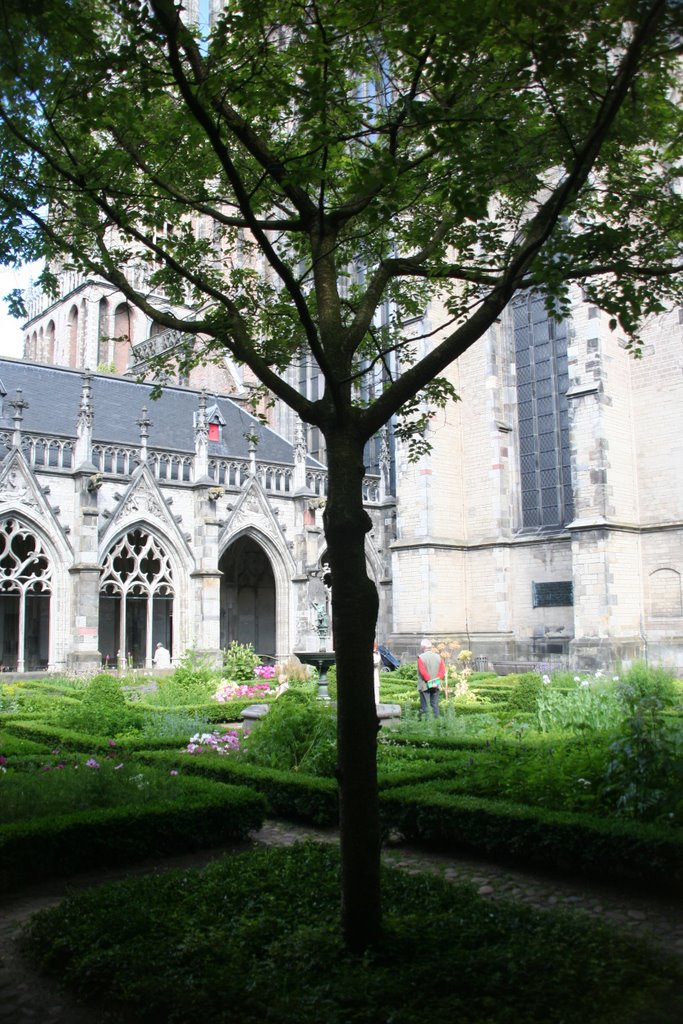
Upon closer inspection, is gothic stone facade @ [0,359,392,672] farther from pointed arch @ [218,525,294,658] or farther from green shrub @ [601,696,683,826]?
green shrub @ [601,696,683,826]

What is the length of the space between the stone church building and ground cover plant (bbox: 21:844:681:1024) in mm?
14040

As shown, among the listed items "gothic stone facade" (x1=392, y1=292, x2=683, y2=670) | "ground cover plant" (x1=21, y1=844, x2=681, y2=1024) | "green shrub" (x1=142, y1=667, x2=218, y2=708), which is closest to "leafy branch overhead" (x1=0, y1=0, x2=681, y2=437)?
"ground cover plant" (x1=21, y1=844, x2=681, y2=1024)

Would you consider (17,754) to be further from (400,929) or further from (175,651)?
(175,651)

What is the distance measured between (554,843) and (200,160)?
5.34 m

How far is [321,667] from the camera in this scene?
14336 millimetres

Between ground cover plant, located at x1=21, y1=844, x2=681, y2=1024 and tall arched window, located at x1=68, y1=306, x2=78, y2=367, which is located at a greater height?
tall arched window, located at x1=68, y1=306, x2=78, y2=367

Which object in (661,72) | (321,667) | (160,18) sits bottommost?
(321,667)

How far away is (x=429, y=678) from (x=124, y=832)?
648 centimetres

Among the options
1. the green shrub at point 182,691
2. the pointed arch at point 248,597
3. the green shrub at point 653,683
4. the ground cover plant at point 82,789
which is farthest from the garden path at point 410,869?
the pointed arch at point 248,597

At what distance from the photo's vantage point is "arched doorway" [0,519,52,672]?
19.9m

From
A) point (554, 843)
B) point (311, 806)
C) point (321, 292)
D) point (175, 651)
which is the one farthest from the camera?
point (175, 651)

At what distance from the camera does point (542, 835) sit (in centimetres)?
616

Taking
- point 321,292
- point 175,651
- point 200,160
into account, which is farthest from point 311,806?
point 175,651

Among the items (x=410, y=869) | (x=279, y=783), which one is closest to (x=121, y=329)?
(x=279, y=783)
